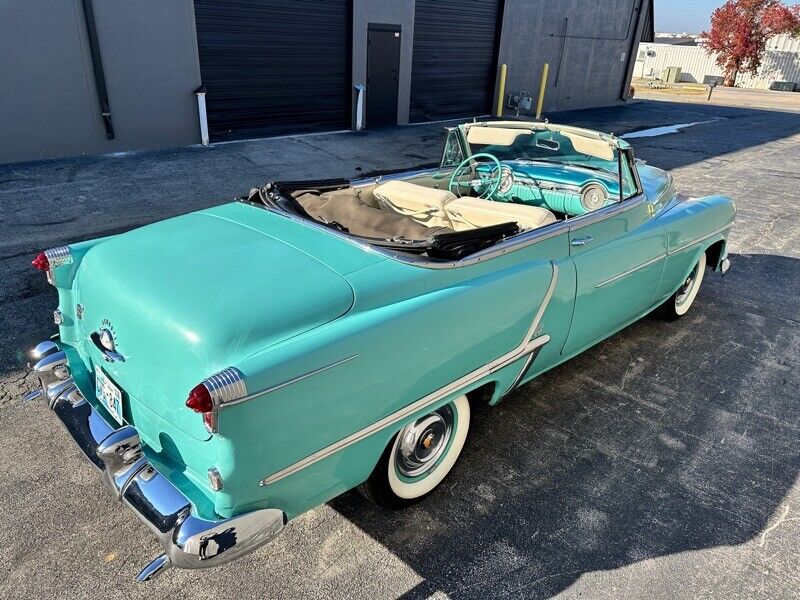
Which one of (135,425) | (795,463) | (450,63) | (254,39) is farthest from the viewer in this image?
(450,63)

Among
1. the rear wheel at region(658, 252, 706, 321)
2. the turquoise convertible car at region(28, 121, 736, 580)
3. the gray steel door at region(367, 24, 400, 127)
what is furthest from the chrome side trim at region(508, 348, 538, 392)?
the gray steel door at region(367, 24, 400, 127)

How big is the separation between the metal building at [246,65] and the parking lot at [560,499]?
14.6 ft

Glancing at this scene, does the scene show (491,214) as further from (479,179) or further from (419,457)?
(419,457)

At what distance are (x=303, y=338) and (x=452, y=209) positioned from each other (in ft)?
5.20

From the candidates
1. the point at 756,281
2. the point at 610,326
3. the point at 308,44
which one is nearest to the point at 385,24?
the point at 308,44

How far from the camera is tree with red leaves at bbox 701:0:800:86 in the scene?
3048 cm

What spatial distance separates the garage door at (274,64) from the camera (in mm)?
9906

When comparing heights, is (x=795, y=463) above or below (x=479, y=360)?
below

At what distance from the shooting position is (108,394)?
2410 millimetres

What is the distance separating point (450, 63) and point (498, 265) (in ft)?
41.5

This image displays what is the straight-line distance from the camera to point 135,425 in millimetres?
2311

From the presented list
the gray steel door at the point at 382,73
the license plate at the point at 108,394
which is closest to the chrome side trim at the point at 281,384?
the license plate at the point at 108,394

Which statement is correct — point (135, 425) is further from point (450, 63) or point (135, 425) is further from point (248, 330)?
point (450, 63)

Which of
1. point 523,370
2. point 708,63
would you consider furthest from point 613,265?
point 708,63
